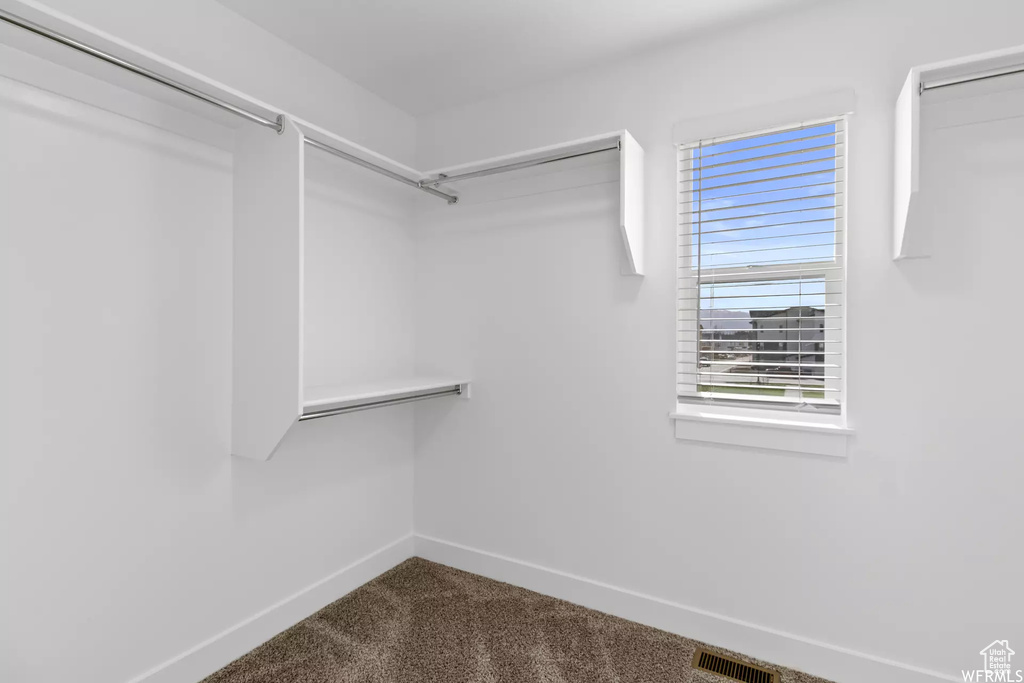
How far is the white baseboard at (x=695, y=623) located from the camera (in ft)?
5.66

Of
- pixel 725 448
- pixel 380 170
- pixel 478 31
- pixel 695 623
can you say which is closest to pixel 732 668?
pixel 695 623

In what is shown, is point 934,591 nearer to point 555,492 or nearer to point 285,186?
point 555,492

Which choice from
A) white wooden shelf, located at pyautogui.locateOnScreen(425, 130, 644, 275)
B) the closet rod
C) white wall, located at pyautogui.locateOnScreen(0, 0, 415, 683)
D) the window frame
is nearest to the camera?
the closet rod

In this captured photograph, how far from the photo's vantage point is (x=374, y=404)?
81.5 inches

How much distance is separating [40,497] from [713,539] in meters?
2.21

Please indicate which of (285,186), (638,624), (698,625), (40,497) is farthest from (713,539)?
(40,497)

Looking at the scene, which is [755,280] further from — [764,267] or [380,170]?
[380,170]

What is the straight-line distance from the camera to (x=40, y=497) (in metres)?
1.41

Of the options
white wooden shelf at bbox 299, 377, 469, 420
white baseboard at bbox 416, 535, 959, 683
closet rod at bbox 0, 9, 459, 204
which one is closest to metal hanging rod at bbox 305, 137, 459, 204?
closet rod at bbox 0, 9, 459, 204

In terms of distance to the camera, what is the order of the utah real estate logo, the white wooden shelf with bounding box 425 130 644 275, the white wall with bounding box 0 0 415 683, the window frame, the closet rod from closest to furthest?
the closet rod
the white wall with bounding box 0 0 415 683
the utah real estate logo
the window frame
the white wooden shelf with bounding box 425 130 644 275

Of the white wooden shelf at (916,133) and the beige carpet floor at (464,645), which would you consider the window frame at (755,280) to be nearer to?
the white wooden shelf at (916,133)

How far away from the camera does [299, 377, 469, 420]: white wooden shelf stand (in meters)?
1.83

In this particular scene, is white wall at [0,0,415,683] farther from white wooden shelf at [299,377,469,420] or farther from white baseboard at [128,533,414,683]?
white wooden shelf at [299,377,469,420]

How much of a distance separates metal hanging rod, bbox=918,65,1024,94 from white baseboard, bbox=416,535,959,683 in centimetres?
183
